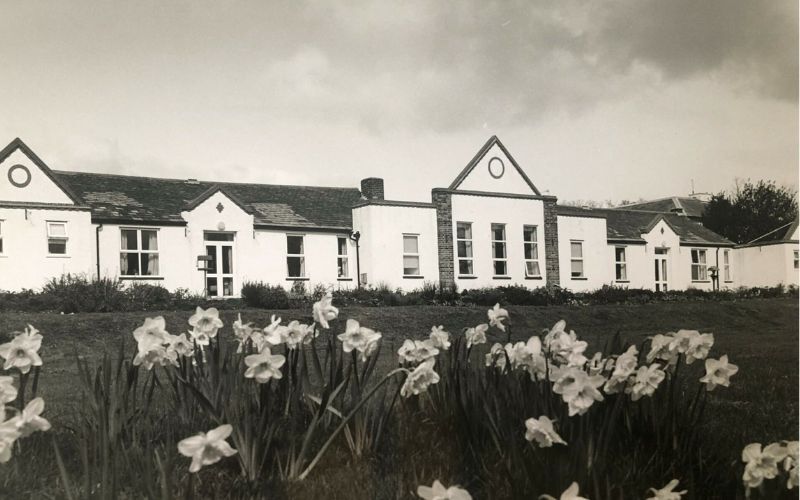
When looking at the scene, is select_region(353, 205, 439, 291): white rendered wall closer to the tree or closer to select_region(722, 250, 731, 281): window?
select_region(722, 250, 731, 281): window

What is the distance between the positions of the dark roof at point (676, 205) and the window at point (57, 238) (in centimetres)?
476

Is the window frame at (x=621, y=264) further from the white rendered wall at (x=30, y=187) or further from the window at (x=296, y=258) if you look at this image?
the window at (x=296, y=258)

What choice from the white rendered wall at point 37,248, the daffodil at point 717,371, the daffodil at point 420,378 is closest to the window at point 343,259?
the white rendered wall at point 37,248

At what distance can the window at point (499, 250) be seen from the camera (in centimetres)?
1401

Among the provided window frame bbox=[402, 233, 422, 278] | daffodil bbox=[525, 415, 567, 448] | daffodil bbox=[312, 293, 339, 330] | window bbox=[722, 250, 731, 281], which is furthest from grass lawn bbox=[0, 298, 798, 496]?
window frame bbox=[402, 233, 422, 278]

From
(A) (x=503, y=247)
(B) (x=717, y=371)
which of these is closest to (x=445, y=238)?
(A) (x=503, y=247)

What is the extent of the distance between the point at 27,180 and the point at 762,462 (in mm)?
4203

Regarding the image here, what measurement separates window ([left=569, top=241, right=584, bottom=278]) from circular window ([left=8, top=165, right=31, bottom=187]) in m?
5.46

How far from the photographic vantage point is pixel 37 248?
18.4 ft

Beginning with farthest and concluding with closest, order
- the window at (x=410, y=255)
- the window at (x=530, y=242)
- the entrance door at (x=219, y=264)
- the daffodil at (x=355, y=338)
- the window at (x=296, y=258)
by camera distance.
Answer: the window at (x=530, y=242), the window at (x=410, y=255), the window at (x=296, y=258), the entrance door at (x=219, y=264), the daffodil at (x=355, y=338)

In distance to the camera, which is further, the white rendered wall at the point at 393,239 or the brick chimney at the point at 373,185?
the white rendered wall at the point at 393,239

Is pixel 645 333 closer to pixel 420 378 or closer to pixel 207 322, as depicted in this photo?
pixel 420 378

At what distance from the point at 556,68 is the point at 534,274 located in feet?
28.9

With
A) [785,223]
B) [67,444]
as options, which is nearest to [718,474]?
[785,223]
